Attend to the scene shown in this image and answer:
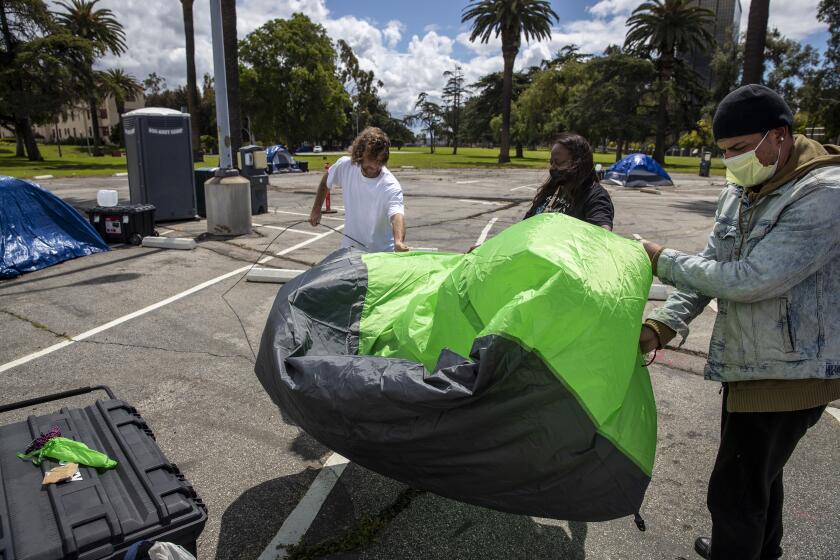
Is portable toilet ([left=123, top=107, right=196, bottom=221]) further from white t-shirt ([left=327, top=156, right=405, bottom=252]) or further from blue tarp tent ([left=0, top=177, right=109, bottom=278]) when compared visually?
white t-shirt ([left=327, top=156, right=405, bottom=252])

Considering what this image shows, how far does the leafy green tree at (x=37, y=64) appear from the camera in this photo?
29.9 metres

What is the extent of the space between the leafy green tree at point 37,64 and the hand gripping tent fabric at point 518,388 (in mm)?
36385

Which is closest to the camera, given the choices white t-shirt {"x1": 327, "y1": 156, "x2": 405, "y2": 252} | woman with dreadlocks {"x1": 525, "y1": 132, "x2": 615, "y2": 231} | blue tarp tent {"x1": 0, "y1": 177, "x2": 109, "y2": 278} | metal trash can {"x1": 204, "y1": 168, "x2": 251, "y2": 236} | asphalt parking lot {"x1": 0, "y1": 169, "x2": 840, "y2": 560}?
asphalt parking lot {"x1": 0, "y1": 169, "x2": 840, "y2": 560}

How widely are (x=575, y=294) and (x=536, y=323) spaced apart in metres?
0.21

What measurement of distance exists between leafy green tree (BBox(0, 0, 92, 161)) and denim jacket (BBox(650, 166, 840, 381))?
37.4 m

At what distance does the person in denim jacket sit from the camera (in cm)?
188

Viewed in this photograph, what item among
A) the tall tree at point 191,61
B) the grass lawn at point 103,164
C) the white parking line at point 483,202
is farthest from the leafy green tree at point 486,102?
the white parking line at point 483,202

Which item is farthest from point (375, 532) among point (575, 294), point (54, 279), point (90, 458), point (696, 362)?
point (54, 279)

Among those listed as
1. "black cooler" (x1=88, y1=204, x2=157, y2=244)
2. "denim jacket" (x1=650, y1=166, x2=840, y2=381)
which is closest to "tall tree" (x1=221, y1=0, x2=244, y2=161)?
"black cooler" (x1=88, y1=204, x2=157, y2=244)

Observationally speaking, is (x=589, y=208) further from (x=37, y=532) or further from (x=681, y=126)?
(x=681, y=126)

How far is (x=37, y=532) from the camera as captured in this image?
1761mm

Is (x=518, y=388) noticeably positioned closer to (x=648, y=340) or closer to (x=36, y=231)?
(x=648, y=340)

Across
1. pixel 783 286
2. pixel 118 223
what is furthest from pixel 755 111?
pixel 118 223

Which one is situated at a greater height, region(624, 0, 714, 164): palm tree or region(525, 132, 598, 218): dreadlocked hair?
region(624, 0, 714, 164): palm tree
